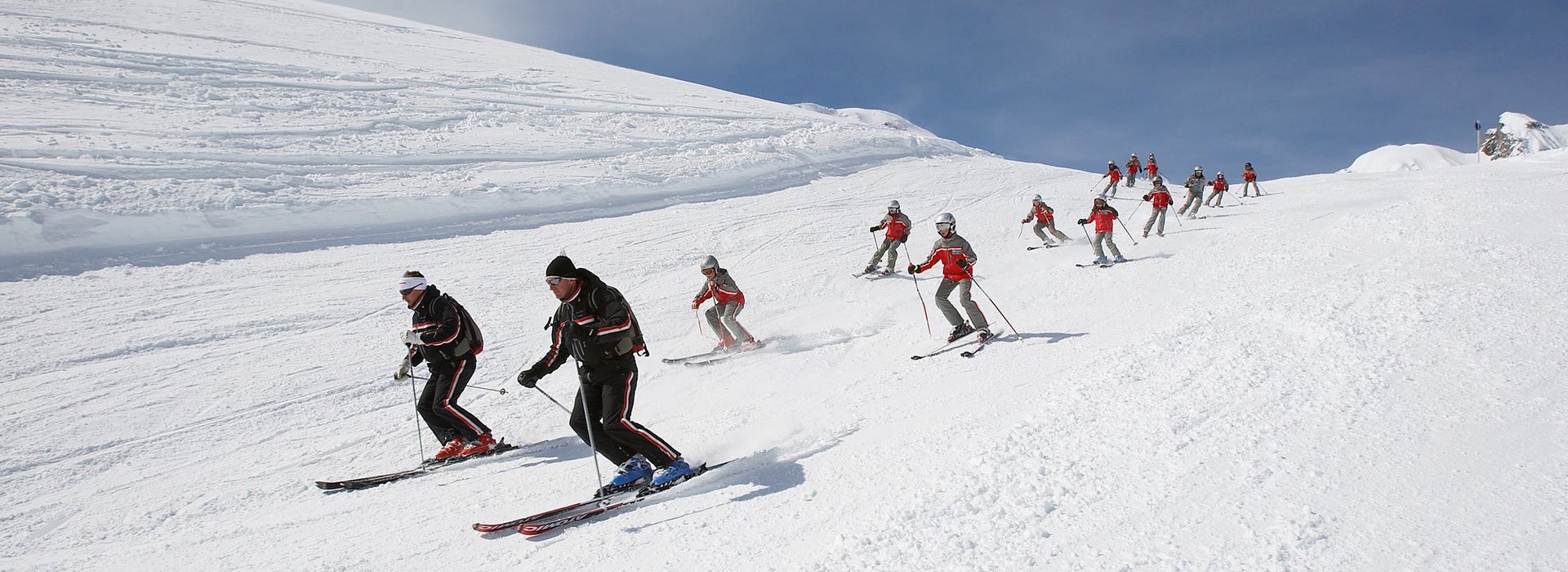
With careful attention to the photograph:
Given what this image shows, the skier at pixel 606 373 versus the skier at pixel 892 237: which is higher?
the skier at pixel 892 237

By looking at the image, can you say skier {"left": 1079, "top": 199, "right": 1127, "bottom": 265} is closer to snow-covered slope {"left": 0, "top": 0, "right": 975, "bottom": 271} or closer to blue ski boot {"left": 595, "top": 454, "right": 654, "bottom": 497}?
blue ski boot {"left": 595, "top": 454, "right": 654, "bottom": 497}

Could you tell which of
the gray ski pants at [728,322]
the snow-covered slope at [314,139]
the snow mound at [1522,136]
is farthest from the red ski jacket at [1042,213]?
the snow mound at [1522,136]

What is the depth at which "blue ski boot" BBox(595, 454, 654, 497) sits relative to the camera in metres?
4.75

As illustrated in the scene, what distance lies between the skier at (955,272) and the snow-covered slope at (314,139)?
11.2 meters

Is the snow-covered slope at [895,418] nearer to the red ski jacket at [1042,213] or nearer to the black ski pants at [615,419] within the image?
the black ski pants at [615,419]

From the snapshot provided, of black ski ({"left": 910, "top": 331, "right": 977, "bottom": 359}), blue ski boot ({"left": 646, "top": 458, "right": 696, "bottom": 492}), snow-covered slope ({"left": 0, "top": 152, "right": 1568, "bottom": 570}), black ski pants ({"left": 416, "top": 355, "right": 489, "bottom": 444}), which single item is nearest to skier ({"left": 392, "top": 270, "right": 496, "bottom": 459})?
black ski pants ({"left": 416, "top": 355, "right": 489, "bottom": 444})

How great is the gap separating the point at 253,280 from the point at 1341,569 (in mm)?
13844

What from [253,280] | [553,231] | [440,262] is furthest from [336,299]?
[553,231]

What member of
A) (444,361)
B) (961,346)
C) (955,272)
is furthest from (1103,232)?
(444,361)

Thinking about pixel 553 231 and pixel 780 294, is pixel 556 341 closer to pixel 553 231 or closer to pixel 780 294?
pixel 780 294

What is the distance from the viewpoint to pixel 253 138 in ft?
56.7

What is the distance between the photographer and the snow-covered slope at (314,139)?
13.0 m

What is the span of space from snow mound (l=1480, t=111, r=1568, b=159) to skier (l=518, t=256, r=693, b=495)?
238 m

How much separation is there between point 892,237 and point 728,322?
4881 millimetres
